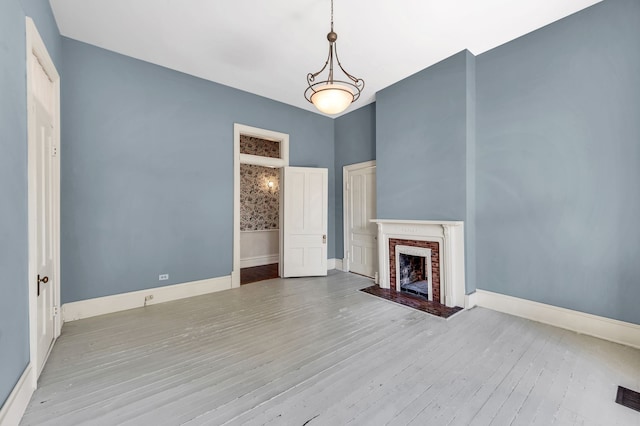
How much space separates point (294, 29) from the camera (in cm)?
306

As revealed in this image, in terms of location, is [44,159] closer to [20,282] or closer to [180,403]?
[20,282]

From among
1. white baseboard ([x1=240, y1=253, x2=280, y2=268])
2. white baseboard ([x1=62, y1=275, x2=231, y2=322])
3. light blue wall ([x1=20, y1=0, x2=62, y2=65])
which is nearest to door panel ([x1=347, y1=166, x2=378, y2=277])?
white baseboard ([x1=240, y1=253, x2=280, y2=268])

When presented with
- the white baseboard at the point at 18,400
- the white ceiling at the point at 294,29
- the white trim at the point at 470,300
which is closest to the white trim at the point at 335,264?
the white trim at the point at 470,300

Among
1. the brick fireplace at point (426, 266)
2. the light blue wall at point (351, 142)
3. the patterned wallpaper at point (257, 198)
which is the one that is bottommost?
the brick fireplace at point (426, 266)

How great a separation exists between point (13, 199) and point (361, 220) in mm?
4635

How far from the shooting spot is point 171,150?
3.86 m

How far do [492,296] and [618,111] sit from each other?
239 centimetres

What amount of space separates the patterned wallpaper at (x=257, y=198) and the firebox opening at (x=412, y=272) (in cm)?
388

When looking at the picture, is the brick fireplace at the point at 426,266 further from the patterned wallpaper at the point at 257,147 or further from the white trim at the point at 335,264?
the patterned wallpaper at the point at 257,147

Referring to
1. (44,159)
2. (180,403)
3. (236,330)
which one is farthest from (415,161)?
(44,159)

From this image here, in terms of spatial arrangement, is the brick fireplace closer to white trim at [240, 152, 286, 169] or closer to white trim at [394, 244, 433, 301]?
white trim at [394, 244, 433, 301]

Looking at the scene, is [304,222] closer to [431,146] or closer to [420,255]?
[420,255]

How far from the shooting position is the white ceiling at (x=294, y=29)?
8.93 feet

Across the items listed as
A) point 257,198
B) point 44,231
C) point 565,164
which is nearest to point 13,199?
point 44,231
